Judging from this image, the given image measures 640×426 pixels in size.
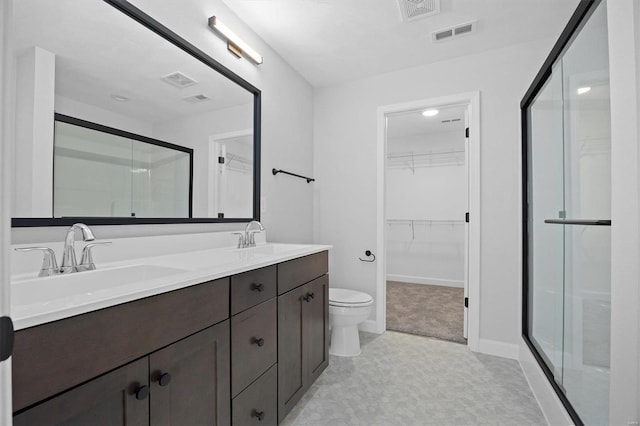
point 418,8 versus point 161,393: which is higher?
point 418,8

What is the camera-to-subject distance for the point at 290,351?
1.55 m

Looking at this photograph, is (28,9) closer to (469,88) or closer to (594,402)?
(594,402)

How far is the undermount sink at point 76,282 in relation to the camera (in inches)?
35.2

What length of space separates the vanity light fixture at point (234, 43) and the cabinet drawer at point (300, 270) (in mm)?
1442

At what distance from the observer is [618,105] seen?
94 centimetres

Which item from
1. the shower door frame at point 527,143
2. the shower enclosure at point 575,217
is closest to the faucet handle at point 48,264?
the shower enclosure at point 575,217

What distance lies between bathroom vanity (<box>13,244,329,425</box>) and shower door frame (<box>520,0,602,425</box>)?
51.5 inches

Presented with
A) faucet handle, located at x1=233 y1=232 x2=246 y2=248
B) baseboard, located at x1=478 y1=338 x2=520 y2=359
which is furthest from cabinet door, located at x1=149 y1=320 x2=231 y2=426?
baseboard, located at x1=478 y1=338 x2=520 y2=359

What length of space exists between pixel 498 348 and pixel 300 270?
1811 millimetres

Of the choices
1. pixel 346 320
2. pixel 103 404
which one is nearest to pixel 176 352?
pixel 103 404

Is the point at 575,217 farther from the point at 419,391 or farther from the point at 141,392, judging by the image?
the point at 141,392

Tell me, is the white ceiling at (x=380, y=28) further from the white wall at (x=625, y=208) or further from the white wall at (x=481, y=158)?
the white wall at (x=625, y=208)

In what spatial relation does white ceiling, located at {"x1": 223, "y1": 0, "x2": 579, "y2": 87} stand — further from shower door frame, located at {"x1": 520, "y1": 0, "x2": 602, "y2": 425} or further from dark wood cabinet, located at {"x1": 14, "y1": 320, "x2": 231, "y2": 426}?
dark wood cabinet, located at {"x1": 14, "y1": 320, "x2": 231, "y2": 426}

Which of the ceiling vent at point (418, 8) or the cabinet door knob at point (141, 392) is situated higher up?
the ceiling vent at point (418, 8)
